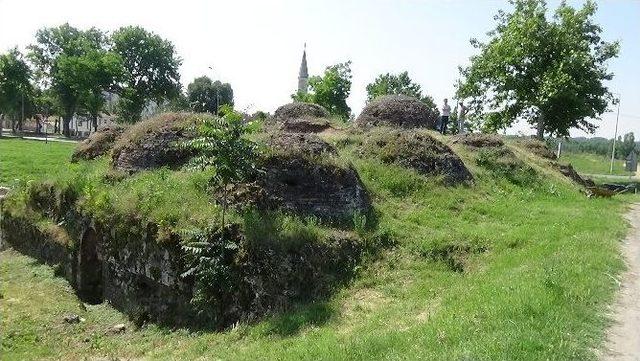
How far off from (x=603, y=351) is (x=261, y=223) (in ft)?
23.3

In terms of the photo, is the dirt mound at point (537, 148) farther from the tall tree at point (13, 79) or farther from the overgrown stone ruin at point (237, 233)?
the tall tree at point (13, 79)

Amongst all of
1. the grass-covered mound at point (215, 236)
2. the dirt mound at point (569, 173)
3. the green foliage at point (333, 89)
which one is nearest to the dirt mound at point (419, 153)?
the grass-covered mound at point (215, 236)

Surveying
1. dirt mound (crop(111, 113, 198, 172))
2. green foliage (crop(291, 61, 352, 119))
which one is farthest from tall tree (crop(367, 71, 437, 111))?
dirt mound (crop(111, 113, 198, 172))

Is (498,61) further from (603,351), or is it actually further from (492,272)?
(603,351)

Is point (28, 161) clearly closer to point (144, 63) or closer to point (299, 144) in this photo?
point (299, 144)

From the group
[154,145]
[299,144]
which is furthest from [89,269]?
[299,144]

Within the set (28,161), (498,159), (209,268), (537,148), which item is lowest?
(209,268)

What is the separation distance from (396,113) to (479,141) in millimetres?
3834

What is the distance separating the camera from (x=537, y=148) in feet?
87.6

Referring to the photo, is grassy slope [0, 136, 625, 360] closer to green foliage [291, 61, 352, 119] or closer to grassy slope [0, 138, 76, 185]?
grassy slope [0, 138, 76, 185]

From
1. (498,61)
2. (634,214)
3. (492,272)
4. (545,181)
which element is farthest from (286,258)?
(498,61)

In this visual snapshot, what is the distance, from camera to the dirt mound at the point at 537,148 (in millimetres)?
26181

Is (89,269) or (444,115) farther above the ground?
(444,115)

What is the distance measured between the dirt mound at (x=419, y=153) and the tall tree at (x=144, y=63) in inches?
2160
